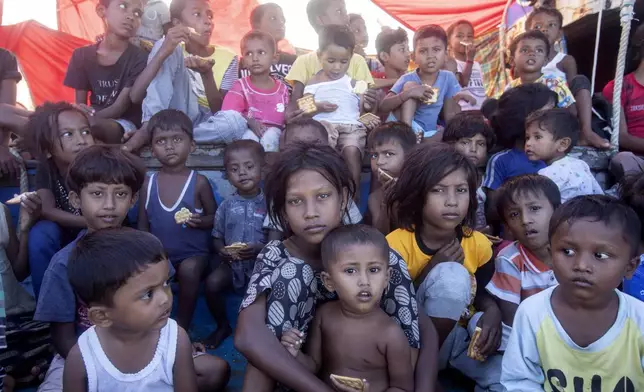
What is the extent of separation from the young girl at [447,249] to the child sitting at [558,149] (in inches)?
36.2

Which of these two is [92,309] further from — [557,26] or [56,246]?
[557,26]

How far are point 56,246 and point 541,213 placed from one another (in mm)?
2398

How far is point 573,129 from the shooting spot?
3277mm

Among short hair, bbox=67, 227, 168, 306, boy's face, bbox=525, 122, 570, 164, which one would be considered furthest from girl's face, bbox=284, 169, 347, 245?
boy's face, bbox=525, 122, 570, 164

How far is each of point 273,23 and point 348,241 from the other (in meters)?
3.80

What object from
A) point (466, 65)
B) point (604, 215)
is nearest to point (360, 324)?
point (604, 215)

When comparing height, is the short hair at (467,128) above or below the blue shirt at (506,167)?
above

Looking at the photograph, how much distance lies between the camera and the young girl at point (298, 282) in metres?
1.93

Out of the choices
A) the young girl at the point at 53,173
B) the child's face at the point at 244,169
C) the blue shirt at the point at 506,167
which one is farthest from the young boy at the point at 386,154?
the young girl at the point at 53,173

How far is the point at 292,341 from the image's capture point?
196cm

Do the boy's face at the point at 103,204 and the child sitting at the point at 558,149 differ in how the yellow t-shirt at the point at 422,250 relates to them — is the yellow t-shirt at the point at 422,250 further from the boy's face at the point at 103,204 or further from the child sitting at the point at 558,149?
the boy's face at the point at 103,204

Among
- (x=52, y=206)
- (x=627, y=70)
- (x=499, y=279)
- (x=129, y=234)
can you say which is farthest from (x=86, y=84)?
(x=627, y=70)

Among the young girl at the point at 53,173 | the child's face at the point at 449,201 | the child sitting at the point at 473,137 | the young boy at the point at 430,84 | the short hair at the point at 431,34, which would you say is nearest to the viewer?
the child's face at the point at 449,201

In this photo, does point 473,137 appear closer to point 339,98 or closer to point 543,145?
point 543,145
